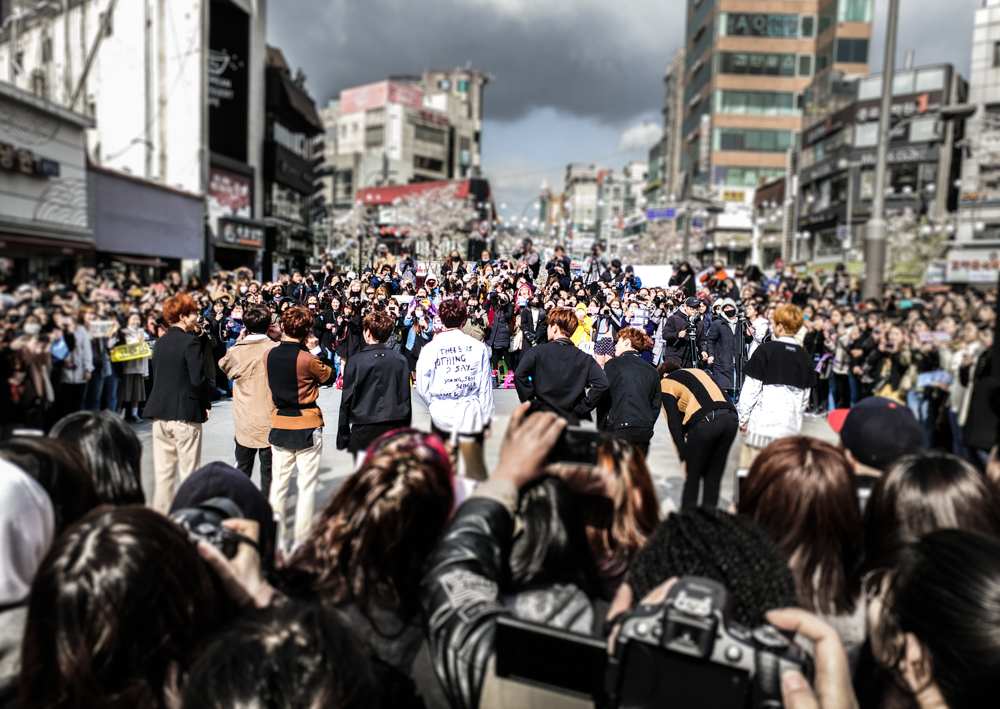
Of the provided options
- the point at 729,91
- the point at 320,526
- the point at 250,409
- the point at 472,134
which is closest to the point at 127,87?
the point at 250,409

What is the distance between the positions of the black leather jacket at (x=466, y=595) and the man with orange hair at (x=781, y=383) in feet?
4.96

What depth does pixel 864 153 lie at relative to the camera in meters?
42.1

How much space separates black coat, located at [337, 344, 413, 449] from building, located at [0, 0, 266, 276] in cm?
140

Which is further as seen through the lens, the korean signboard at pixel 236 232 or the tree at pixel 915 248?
the korean signboard at pixel 236 232

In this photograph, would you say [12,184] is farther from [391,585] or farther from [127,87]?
[127,87]

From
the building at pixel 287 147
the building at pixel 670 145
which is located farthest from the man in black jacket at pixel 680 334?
the building at pixel 670 145

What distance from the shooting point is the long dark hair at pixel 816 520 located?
2035mm

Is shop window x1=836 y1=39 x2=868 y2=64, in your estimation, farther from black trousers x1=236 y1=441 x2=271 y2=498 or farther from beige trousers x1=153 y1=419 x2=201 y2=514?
beige trousers x1=153 y1=419 x2=201 y2=514

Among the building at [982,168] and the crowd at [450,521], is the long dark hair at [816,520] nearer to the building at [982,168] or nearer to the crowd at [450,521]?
the crowd at [450,521]

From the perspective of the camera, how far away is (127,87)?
21.9m

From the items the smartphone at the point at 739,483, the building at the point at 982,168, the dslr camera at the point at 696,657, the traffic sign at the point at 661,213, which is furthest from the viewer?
the traffic sign at the point at 661,213

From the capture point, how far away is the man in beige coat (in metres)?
4.12

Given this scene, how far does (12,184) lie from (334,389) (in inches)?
77.7

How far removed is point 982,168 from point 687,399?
31956 millimetres
